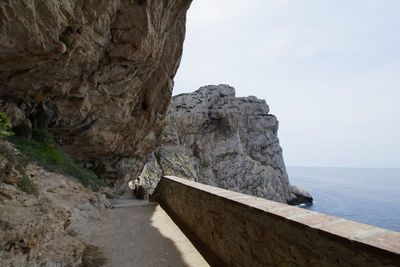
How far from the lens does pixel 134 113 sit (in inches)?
578

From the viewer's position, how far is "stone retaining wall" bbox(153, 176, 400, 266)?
1.59 m

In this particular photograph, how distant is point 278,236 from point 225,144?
145 ft

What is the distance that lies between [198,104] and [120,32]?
125ft

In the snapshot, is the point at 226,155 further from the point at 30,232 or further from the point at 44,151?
the point at 30,232

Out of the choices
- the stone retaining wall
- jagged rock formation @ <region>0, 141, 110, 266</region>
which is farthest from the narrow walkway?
jagged rock formation @ <region>0, 141, 110, 266</region>

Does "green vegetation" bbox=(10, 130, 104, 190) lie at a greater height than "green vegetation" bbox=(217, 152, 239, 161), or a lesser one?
lesser

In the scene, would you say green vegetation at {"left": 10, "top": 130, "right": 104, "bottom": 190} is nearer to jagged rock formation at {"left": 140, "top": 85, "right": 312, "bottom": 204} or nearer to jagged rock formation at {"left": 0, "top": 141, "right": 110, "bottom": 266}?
jagged rock formation at {"left": 0, "top": 141, "right": 110, "bottom": 266}

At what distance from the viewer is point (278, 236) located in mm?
2326

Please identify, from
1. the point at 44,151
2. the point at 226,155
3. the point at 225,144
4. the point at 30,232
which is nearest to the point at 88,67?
the point at 44,151

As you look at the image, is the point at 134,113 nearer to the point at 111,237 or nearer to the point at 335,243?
the point at 111,237

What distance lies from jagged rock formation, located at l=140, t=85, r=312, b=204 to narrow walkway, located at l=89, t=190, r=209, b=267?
28486mm

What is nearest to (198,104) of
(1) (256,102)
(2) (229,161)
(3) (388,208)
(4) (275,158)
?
(2) (229,161)

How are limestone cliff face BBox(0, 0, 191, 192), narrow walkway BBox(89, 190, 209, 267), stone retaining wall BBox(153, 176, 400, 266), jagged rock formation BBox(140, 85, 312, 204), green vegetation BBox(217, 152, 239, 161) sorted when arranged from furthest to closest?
green vegetation BBox(217, 152, 239, 161), jagged rock formation BBox(140, 85, 312, 204), limestone cliff face BBox(0, 0, 191, 192), narrow walkway BBox(89, 190, 209, 267), stone retaining wall BBox(153, 176, 400, 266)

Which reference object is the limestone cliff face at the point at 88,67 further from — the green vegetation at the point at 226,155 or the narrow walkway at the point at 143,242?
the green vegetation at the point at 226,155
